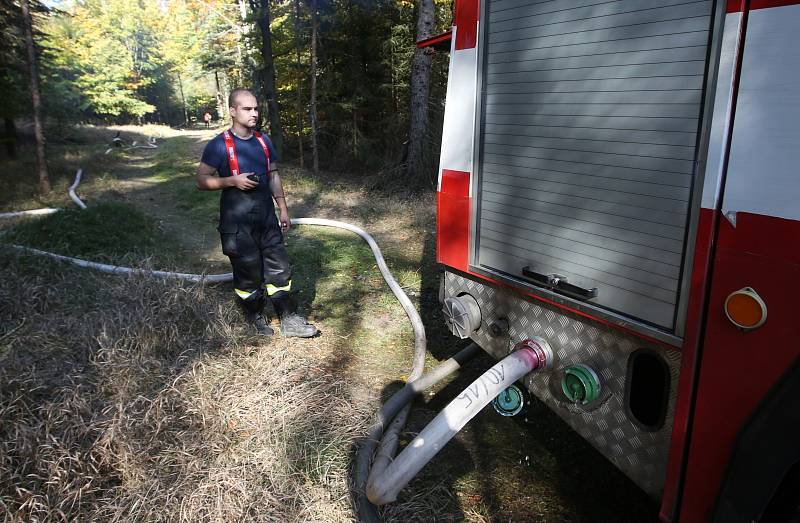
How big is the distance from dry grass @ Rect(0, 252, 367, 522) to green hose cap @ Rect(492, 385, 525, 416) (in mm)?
823

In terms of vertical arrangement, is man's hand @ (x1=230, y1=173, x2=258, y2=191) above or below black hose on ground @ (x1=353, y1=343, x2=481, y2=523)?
above

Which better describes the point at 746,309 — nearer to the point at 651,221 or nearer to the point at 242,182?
the point at 651,221

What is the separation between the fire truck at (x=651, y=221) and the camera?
138cm

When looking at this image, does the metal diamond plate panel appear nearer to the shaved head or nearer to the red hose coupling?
the red hose coupling

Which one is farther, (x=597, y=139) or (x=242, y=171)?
(x=242, y=171)

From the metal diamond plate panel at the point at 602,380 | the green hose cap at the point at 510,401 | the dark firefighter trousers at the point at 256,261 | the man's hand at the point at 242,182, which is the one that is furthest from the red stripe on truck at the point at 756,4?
the dark firefighter trousers at the point at 256,261

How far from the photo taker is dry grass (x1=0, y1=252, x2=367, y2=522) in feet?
7.12

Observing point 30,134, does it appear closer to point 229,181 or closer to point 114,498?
point 229,181

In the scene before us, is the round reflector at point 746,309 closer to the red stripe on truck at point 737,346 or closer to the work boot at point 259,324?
the red stripe on truck at point 737,346

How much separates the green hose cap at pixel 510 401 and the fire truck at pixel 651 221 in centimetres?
10

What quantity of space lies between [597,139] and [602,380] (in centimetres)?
100

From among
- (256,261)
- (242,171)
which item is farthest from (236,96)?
(256,261)

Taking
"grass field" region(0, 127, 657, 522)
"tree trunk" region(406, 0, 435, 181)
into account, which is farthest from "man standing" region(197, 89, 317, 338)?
"tree trunk" region(406, 0, 435, 181)

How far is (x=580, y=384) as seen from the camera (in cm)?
212
